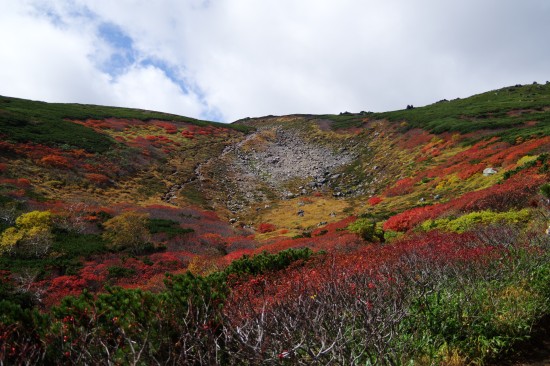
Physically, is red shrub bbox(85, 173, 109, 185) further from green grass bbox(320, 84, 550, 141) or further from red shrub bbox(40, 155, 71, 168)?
green grass bbox(320, 84, 550, 141)

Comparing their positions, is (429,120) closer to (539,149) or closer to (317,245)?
(539,149)

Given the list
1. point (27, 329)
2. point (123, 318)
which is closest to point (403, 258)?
point (123, 318)

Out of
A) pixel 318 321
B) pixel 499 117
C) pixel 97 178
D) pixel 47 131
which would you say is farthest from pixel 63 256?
pixel 499 117

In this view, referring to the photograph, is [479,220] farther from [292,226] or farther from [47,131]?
[47,131]

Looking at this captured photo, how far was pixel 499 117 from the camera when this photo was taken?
4747cm

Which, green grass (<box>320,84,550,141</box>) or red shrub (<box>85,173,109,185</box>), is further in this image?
green grass (<box>320,84,550,141</box>)

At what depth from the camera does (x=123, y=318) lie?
5523 millimetres

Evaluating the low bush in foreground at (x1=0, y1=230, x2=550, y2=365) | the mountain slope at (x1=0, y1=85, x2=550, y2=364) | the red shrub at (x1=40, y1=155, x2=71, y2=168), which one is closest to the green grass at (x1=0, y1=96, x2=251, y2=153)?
the mountain slope at (x1=0, y1=85, x2=550, y2=364)

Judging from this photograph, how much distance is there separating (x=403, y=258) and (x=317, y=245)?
9.25 metres

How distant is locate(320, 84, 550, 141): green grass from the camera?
35625mm

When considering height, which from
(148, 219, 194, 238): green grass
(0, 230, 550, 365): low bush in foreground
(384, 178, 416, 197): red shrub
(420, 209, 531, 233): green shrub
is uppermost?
(384, 178, 416, 197): red shrub

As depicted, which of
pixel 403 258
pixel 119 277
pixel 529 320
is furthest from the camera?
pixel 119 277

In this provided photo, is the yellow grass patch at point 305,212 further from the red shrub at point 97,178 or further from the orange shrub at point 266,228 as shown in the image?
the red shrub at point 97,178

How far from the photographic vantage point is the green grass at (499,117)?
3562 cm
